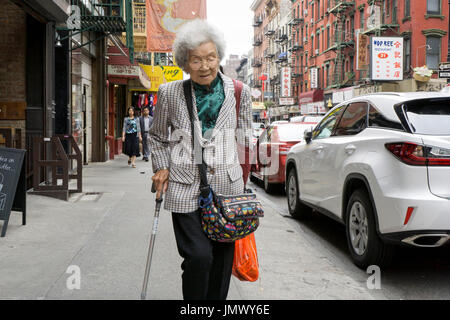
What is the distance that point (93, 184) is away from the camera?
10.8m

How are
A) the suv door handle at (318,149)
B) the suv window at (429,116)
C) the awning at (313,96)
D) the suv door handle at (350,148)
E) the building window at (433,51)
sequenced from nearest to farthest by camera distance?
the suv window at (429,116)
the suv door handle at (350,148)
the suv door handle at (318,149)
the building window at (433,51)
the awning at (313,96)

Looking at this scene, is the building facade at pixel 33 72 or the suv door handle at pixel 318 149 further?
the building facade at pixel 33 72

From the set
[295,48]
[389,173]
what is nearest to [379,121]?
[389,173]

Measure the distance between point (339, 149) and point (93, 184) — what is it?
6572 millimetres

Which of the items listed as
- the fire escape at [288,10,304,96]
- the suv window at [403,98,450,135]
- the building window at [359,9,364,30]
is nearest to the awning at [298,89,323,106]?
the fire escape at [288,10,304,96]

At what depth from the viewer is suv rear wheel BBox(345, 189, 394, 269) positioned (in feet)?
15.5

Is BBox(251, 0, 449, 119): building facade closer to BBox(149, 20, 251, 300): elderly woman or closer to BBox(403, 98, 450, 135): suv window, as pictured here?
BBox(403, 98, 450, 135): suv window

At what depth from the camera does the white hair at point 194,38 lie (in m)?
3.02

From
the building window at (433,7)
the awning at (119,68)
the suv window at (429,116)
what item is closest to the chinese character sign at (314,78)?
the building window at (433,7)

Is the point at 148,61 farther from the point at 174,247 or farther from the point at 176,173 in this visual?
the point at 176,173

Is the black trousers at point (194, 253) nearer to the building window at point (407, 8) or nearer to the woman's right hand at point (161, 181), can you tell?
the woman's right hand at point (161, 181)

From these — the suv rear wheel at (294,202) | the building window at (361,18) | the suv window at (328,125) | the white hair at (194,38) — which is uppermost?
the building window at (361,18)

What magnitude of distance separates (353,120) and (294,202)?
2266 mm

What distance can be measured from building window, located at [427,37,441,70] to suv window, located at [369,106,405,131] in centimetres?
2932
